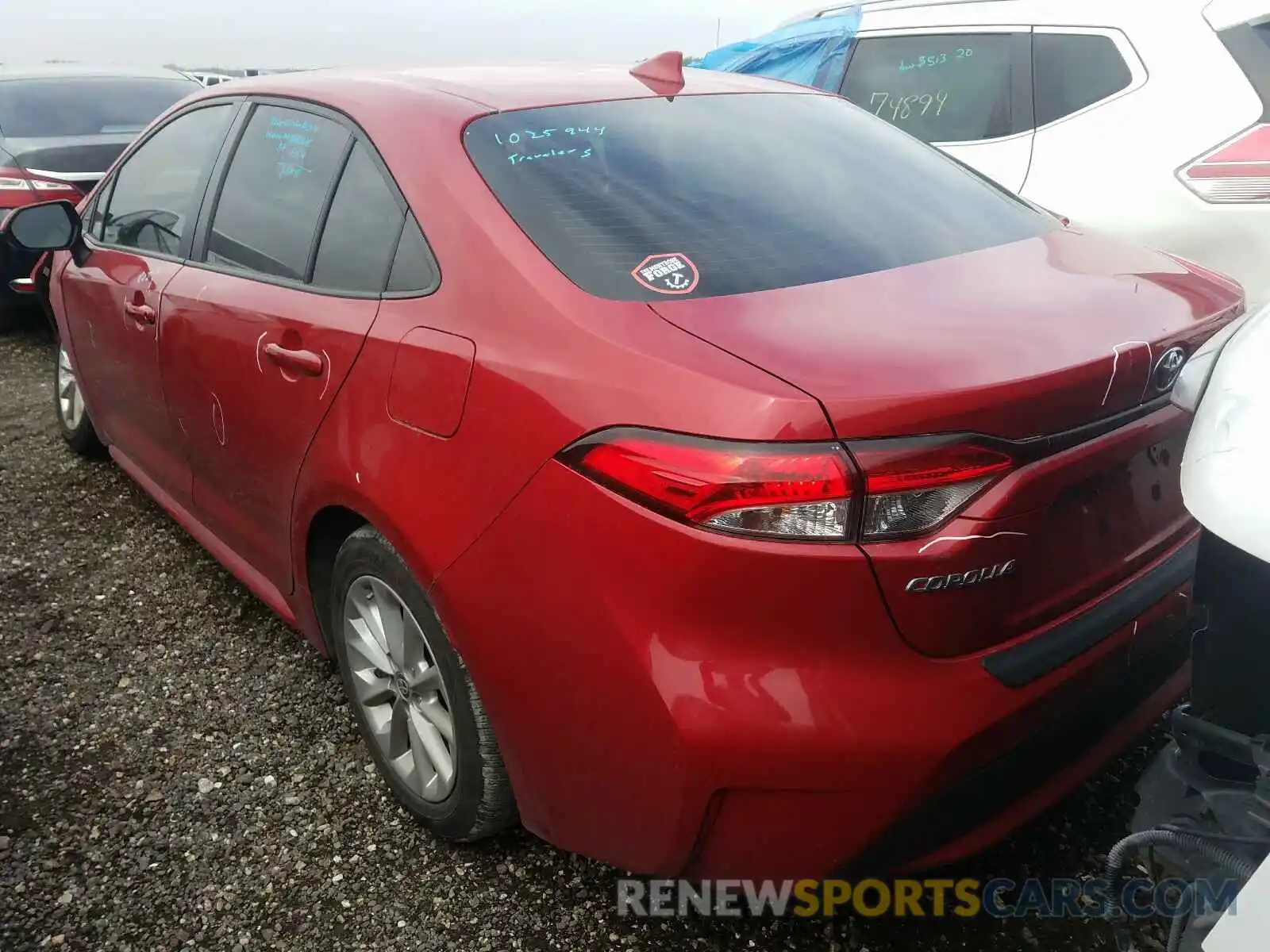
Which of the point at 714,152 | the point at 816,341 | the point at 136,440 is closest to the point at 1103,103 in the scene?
the point at 714,152

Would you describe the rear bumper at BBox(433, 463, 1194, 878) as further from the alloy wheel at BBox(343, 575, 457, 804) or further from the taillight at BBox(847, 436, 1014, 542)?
the alloy wheel at BBox(343, 575, 457, 804)

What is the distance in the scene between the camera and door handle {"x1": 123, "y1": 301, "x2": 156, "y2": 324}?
2.83m

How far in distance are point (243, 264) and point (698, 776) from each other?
5.82ft

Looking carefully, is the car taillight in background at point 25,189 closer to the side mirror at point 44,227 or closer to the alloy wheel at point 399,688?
the side mirror at point 44,227

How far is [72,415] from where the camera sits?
14.0ft

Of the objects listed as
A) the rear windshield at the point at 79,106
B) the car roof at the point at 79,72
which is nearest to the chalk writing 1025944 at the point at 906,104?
the rear windshield at the point at 79,106

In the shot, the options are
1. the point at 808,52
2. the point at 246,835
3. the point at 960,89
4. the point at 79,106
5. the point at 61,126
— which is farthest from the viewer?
the point at 79,106

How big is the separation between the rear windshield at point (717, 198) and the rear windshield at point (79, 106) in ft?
18.8

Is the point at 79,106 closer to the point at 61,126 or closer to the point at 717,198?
the point at 61,126

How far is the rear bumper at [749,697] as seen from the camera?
55.1 inches

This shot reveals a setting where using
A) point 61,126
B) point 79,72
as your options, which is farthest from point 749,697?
point 79,72

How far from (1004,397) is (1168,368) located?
0.41m

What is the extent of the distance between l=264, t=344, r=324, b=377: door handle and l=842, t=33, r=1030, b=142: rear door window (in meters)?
3.20

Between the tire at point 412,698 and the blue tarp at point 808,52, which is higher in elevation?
the blue tarp at point 808,52
